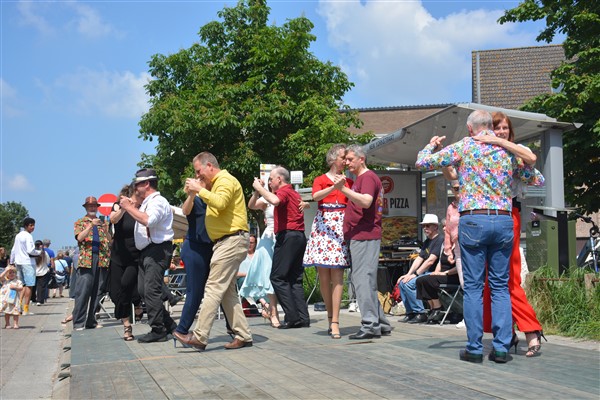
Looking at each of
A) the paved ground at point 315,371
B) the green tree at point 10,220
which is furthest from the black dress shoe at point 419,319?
the green tree at point 10,220

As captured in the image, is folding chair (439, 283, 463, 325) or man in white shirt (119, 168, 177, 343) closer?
man in white shirt (119, 168, 177, 343)

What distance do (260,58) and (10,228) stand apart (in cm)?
7780

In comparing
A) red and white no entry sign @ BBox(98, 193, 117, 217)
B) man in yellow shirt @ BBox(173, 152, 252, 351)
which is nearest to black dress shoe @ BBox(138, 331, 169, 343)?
man in yellow shirt @ BBox(173, 152, 252, 351)

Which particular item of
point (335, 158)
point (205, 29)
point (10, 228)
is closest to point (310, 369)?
point (335, 158)

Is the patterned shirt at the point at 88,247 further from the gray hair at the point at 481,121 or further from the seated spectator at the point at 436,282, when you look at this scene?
the gray hair at the point at 481,121

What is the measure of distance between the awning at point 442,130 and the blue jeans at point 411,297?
2568 mm

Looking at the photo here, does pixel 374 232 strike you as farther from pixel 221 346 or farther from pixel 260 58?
pixel 260 58

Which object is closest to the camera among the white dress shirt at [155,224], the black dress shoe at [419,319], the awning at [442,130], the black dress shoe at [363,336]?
the black dress shoe at [363,336]

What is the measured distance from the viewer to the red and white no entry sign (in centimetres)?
2114

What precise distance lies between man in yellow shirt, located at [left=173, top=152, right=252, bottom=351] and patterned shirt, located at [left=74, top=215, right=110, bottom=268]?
448 centimetres

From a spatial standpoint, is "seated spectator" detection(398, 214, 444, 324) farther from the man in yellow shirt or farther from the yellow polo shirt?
the yellow polo shirt

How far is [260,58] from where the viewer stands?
31.6 metres

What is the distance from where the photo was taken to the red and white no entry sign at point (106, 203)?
69.4ft

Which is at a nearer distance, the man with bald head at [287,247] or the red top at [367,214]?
the red top at [367,214]
